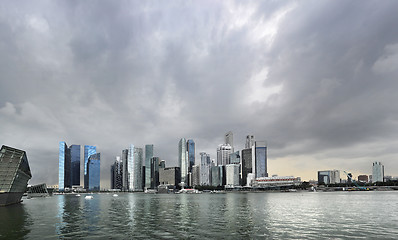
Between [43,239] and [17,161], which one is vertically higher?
[17,161]

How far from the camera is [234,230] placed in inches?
2210

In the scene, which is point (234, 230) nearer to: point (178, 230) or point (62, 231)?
point (178, 230)

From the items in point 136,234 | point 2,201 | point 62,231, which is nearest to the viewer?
point 136,234

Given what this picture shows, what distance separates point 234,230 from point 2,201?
384 feet

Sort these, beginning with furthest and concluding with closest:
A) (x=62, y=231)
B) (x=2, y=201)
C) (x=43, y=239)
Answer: (x=2, y=201)
(x=62, y=231)
(x=43, y=239)

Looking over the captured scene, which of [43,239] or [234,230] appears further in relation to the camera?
[234,230]

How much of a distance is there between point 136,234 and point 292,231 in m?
31.3

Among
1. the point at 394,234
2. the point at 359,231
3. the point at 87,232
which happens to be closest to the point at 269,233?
the point at 359,231

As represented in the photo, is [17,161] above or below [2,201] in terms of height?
above

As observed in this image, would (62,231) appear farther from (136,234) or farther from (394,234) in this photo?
(394,234)

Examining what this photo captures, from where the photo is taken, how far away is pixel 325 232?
5350 centimetres

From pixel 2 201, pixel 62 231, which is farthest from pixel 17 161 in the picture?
pixel 62 231

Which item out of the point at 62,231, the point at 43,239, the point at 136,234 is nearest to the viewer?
the point at 43,239

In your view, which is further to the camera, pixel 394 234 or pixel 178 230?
pixel 178 230
